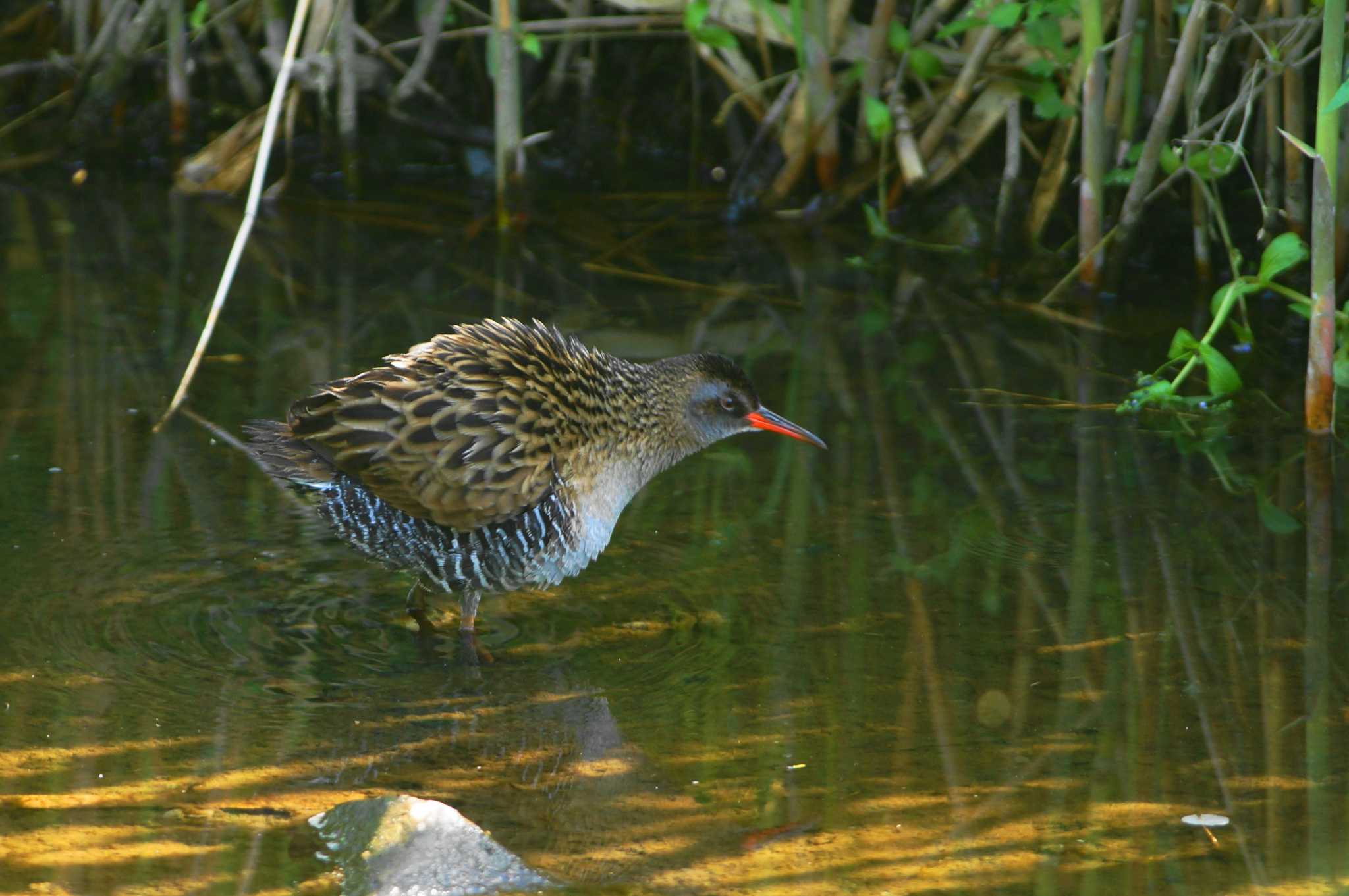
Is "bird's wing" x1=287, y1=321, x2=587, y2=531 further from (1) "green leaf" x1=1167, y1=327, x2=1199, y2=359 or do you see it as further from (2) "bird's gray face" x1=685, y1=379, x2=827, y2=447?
(1) "green leaf" x1=1167, y1=327, x2=1199, y2=359

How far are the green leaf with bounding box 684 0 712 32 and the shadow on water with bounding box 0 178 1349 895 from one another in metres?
1.23

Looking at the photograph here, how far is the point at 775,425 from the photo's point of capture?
4703mm

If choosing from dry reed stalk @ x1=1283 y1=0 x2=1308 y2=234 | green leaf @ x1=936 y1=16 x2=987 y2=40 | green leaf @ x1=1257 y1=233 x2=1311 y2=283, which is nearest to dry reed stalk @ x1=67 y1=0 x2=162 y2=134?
green leaf @ x1=936 y1=16 x2=987 y2=40

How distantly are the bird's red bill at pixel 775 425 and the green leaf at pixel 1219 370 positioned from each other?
1.56m

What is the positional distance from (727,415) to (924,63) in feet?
9.57

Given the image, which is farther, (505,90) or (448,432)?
(505,90)

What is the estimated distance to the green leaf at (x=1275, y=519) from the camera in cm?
478

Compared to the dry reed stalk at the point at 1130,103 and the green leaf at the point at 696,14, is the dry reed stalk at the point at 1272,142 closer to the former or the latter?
the dry reed stalk at the point at 1130,103

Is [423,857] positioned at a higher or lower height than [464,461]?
lower

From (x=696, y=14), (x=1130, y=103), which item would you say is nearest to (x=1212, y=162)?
(x=1130, y=103)

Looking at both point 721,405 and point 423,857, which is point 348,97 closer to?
point 721,405

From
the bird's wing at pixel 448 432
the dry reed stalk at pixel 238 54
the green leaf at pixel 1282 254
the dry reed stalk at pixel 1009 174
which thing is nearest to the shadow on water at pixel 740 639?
the bird's wing at pixel 448 432

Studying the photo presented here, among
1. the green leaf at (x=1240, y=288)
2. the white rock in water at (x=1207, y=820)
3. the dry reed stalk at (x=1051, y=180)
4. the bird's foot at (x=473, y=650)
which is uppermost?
the dry reed stalk at (x=1051, y=180)

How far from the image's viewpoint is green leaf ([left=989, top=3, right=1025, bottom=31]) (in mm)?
6000
